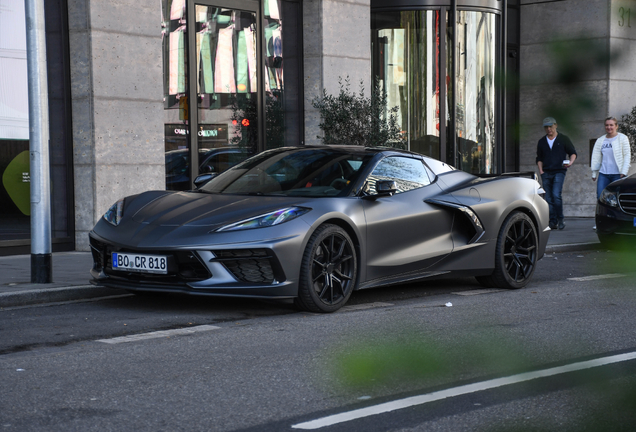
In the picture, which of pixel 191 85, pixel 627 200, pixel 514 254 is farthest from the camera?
pixel 191 85

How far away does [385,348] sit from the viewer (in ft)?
5.99

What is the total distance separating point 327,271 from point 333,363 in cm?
458

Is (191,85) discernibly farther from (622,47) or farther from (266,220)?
(622,47)

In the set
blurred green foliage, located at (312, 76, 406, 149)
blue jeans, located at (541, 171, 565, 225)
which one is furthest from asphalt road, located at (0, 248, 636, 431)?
blue jeans, located at (541, 171, 565, 225)

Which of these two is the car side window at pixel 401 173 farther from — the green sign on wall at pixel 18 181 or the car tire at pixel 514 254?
the green sign on wall at pixel 18 181

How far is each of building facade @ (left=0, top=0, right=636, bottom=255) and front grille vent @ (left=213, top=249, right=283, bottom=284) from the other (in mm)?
1551

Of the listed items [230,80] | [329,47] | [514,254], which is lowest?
[514,254]

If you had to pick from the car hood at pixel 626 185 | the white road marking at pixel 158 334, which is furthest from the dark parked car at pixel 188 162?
the white road marking at pixel 158 334

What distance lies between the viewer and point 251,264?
A: 19.0 ft

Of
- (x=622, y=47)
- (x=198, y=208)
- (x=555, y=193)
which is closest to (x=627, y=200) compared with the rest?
(x=555, y=193)

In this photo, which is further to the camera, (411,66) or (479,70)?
(411,66)

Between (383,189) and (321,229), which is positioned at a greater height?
(383,189)

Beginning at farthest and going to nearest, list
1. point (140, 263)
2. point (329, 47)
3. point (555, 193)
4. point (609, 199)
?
point (555, 193)
point (329, 47)
point (609, 199)
point (140, 263)

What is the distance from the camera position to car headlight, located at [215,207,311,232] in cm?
582
